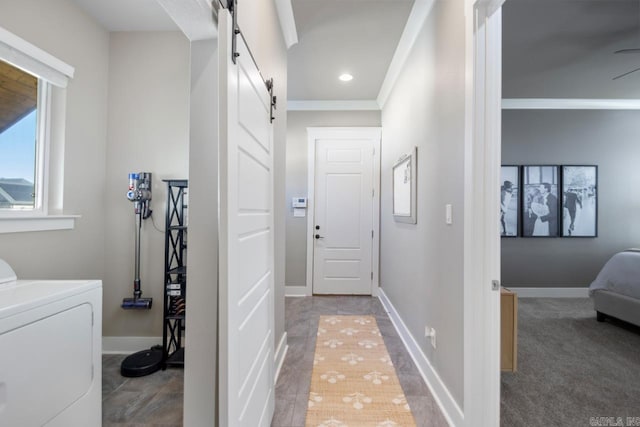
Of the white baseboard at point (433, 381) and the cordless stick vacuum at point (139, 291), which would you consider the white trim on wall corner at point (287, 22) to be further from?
the white baseboard at point (433, 381)

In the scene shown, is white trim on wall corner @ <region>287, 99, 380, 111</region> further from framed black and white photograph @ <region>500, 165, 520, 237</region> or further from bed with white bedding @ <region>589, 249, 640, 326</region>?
bed with white bedding @ <region>589, 249, 640, 326</region>

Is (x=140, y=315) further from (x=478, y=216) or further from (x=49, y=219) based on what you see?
(x=478, y=216)

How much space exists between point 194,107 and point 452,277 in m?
1.55

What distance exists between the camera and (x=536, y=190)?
13.1ft

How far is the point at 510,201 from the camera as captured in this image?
402 centimetres

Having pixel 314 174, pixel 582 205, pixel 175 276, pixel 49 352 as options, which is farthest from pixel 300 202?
pixel 582 205

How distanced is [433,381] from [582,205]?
3.79m

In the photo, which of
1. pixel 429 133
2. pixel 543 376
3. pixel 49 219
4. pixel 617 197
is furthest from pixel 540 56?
pixel 49 219

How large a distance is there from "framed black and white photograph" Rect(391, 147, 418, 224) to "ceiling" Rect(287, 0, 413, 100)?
1070 mm

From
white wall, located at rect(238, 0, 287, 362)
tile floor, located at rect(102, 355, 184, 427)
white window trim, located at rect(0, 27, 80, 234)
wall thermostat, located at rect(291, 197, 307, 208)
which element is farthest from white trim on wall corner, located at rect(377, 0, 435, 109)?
tile floor, located at rect(102, 355, 184, 427)

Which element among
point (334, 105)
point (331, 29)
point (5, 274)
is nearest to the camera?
point (5, 274)

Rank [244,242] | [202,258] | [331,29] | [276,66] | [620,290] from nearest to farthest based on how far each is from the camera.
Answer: [202,258]
[244,242]
[276,66]
[331,29]
[620,290]

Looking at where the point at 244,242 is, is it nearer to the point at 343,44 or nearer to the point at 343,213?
the point at 343,44

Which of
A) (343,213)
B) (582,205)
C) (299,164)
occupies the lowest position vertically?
(343,213)
